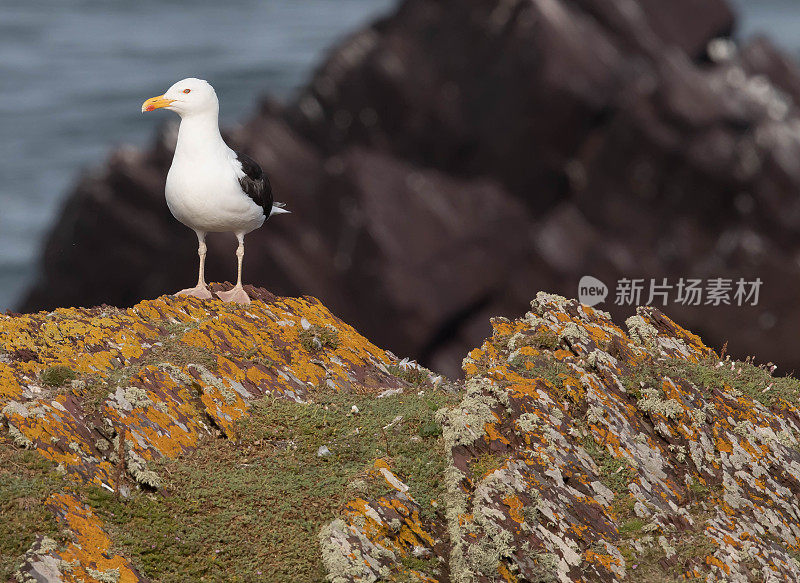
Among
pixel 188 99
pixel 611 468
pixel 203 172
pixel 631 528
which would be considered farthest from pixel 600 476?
pixel 188 99

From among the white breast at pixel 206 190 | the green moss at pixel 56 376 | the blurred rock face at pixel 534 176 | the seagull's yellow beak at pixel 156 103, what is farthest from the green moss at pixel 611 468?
the blurred rock face at pixel 534 176

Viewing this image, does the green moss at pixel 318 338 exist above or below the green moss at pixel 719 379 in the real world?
below

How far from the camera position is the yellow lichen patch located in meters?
8.46

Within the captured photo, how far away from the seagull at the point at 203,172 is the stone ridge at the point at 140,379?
3.78ft

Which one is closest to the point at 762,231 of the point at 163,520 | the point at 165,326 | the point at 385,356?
the point at 385,356

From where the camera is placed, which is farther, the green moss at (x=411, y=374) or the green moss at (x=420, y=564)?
the green moss at (x=411, y=374)

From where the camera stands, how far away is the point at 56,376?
10969 millimetres

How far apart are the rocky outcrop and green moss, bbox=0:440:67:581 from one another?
2cm

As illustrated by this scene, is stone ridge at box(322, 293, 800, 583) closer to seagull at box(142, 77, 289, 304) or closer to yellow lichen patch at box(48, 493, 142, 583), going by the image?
yellow lichen patch at box(48, 493, 142, 583)

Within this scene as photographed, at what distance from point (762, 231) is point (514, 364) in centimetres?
3199

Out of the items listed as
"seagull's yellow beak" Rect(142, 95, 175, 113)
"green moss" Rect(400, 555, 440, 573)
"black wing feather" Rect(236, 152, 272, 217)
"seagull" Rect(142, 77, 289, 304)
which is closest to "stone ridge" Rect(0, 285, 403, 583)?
"seagull" Rect(142, 77, 289, 304)

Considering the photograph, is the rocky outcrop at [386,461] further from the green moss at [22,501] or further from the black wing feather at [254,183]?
the black wing feather at [254,183]

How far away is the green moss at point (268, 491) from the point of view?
916cm

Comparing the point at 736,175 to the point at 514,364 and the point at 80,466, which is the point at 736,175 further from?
the point at 80,466
